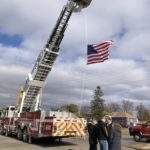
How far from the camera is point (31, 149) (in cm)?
1620

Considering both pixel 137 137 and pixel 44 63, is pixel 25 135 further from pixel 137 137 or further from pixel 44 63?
pixel 137 137

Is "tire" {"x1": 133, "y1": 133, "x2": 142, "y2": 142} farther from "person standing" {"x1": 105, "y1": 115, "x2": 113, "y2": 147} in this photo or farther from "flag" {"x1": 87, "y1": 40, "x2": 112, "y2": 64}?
"person standing" {"x1": 105, "y1": 115, "x2": 113, "y2": 147}

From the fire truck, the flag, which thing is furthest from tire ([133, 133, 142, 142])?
the flag

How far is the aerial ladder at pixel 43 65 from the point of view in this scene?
19672 mm

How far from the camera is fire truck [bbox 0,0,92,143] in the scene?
18.2m

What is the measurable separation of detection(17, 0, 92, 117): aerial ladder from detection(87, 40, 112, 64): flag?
92.2 inches

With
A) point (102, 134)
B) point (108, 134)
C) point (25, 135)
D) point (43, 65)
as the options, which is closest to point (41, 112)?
point (25, 135)

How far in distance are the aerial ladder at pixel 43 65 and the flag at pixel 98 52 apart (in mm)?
2341

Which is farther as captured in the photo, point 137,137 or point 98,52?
point 137,137

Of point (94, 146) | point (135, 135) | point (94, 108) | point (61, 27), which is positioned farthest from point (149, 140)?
point (94, 108)

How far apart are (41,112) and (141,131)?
7.50 meters

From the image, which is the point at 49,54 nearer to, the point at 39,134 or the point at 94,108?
the point at 39,134

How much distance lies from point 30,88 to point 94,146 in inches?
406

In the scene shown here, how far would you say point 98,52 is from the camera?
62.1ft
